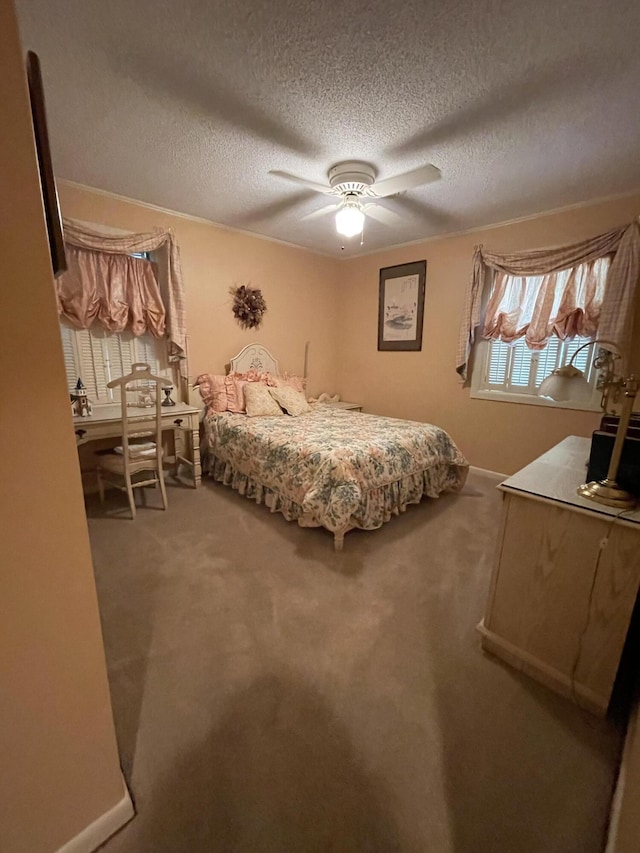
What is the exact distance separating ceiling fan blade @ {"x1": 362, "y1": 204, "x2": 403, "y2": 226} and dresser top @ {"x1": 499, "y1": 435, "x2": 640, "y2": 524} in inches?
84.2

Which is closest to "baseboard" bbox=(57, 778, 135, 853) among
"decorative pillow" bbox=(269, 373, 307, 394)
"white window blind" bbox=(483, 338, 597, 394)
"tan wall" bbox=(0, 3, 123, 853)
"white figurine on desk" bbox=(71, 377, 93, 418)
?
"tan wall" bbox=(0, 3, 123, 853)

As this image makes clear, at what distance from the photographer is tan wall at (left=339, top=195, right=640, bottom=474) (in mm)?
3068

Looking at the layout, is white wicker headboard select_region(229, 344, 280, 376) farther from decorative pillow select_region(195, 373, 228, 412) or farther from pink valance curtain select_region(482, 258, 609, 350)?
pink valance curtain select_region(482, 258, 609, 350)

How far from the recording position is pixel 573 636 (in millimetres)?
1350

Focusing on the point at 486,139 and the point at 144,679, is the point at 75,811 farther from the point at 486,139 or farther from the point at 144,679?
the point at 486,139

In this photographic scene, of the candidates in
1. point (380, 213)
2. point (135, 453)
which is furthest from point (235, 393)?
point (380, 213)

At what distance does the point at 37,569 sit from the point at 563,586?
5.52ft

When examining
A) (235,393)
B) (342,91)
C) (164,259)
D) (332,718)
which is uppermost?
(342,91)

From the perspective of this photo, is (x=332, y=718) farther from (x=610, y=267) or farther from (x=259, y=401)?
(x=610, y=267)

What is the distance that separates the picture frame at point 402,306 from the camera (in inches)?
157

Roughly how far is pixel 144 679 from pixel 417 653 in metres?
1.18

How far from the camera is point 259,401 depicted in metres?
3.61

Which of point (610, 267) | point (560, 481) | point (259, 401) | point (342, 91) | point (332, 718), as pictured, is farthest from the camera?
point (259, 401)

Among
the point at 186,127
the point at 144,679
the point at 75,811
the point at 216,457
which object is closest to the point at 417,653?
the point at 144,679
